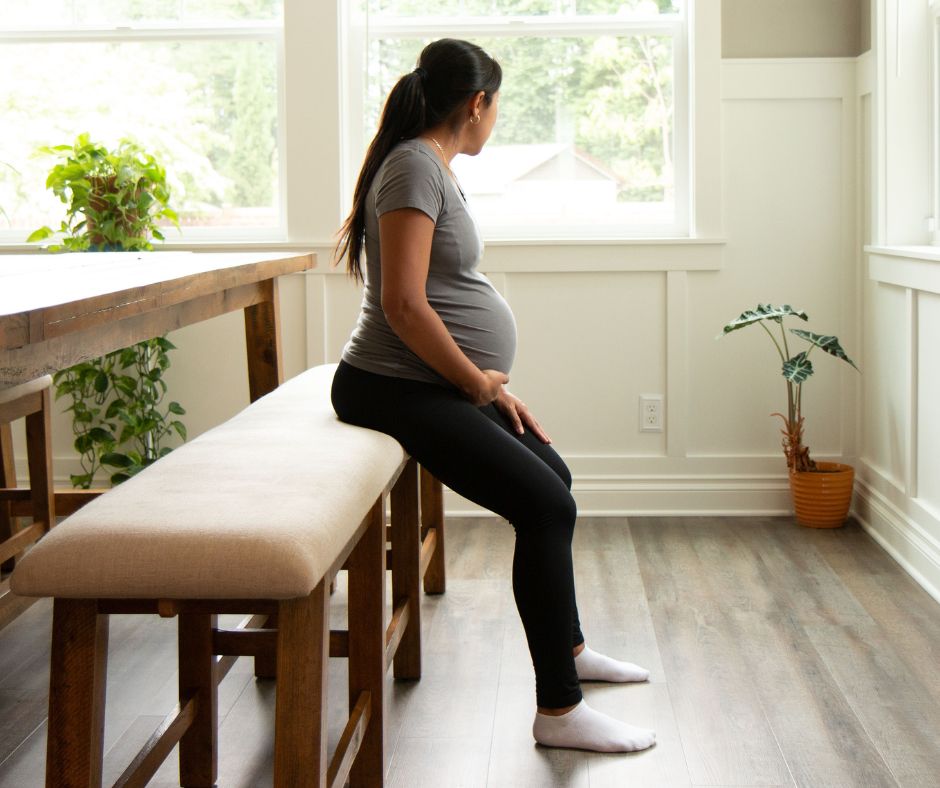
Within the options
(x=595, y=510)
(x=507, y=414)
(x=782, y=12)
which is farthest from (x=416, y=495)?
(x=782, y=12)

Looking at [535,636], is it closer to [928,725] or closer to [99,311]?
[928,725]

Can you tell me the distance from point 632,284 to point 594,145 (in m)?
0.51

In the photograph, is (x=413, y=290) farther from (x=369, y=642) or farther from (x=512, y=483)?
(x=369, y=642)

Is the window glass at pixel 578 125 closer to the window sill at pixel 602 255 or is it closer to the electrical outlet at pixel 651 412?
the window sill at pixel 602 255

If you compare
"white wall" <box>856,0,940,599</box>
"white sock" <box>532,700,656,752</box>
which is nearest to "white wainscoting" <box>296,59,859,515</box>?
"white wall" <box>856,0,940,599</box>

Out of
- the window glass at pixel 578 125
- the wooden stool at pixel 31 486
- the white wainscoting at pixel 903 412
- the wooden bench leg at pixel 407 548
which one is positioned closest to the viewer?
the wooden bench leg at pixel 407 548

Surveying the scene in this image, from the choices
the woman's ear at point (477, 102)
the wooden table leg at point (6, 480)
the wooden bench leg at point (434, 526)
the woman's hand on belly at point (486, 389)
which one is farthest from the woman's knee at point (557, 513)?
the wooden table leg at point (6, 480)

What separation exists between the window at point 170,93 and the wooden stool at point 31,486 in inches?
52.3

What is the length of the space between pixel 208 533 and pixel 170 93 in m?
3.02

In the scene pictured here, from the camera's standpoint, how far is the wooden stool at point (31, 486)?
273 cm

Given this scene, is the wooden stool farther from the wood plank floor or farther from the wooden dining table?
the wood plank floor

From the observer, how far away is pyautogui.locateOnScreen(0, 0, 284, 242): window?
4066mm

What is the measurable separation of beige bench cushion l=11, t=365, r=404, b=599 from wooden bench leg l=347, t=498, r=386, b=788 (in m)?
0.15

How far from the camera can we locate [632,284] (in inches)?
156
